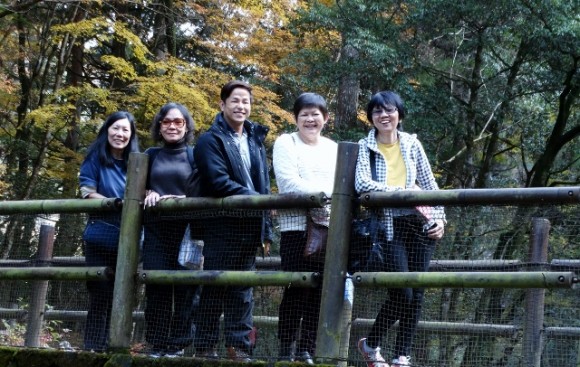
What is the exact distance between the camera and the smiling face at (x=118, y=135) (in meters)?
5.78

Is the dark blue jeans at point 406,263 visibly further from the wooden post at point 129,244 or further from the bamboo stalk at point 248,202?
the wooden post at point 129,244

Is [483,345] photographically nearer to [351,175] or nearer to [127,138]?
[351,175]

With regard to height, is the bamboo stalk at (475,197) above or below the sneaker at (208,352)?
above

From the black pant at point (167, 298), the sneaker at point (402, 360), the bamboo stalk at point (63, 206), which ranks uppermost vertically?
the bamboo stalk at point (63, 206)

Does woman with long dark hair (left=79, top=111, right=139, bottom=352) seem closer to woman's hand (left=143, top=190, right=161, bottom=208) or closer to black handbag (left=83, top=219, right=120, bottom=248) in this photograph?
black handbag (left=83, top=219, right=120, bottom=248)

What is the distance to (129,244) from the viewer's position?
536 centimetres

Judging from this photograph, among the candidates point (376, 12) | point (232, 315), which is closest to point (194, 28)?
point (376, 12)

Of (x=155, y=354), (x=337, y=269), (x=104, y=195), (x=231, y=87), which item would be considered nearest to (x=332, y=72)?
(x=104, y=195)

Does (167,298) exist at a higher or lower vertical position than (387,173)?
lower

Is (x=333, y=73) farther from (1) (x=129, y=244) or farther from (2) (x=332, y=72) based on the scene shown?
(1) (x=129, y=244)

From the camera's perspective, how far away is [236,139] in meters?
5.33

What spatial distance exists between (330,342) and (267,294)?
0.70 m

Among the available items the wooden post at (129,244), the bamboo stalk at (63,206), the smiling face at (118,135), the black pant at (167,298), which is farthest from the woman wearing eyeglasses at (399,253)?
the smiling face at (118,135)

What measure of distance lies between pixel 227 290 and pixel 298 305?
1.38 ft
